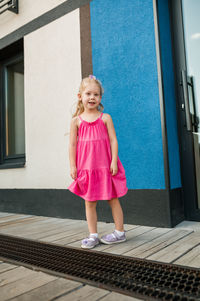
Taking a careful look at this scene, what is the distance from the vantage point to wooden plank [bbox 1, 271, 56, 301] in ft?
3.27

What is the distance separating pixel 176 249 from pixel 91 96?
42.1 inches

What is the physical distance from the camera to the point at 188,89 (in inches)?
83.1

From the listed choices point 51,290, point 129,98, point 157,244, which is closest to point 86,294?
point 51,290

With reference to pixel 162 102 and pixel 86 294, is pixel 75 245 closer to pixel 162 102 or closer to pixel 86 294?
pixel 86 294

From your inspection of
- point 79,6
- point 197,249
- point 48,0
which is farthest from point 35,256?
point 48,0

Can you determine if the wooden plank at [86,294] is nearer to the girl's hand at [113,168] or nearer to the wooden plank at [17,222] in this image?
the girl's hand at [113,168]

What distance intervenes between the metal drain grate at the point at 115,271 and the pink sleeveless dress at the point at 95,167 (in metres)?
0.37

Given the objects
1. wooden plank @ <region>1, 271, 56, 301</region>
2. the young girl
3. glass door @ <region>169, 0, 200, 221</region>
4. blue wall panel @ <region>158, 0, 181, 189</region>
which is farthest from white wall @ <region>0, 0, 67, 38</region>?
wooden plank @ <region>1, 271, 56, 301</region>

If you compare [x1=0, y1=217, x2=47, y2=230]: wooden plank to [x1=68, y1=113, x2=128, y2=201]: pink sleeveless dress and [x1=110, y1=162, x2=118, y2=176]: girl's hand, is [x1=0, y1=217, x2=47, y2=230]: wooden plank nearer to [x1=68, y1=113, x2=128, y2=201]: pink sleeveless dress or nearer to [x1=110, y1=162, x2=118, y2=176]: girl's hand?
[x1=68, y1=113, x2=128, y2=201]: pink sleeveless dress

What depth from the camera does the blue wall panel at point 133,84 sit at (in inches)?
82.6

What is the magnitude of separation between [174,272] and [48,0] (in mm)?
3124

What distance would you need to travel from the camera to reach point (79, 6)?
8.68ft

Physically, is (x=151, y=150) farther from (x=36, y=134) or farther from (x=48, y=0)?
(x=48, y=0)

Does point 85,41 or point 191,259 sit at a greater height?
point 85,41
